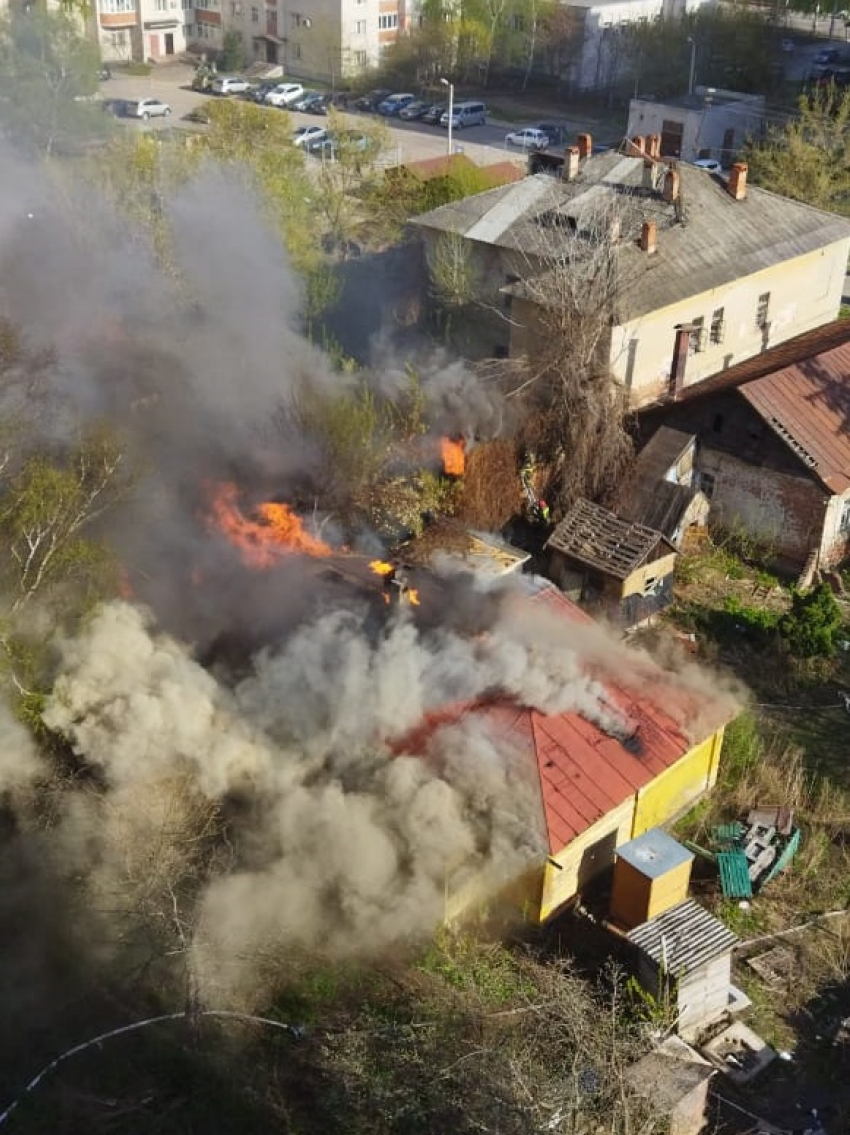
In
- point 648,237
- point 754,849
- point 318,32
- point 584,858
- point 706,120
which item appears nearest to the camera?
point 584,858

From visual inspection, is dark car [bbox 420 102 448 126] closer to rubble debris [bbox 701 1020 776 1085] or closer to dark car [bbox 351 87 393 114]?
dark car [bbox 351 87 393 114]

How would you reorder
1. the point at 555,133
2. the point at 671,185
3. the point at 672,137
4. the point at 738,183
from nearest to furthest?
1. the point at 671,185
2. the point at 738,183
3. the point at 672,137
4. the point at 555,133

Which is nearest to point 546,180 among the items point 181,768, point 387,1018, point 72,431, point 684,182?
point 684,182

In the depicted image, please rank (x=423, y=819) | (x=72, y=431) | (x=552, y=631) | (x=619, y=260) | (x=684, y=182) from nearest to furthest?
(x=423, y=819) < (x=552, y=631) < (x=72, y=431) < (x=619, y=260) < (x=684, y=182)

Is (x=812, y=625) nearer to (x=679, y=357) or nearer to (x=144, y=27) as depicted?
(x=679, y=357)

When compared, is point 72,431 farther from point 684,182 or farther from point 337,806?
point 684,182

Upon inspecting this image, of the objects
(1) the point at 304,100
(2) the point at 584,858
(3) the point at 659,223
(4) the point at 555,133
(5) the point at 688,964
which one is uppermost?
(3) the point at 659,223

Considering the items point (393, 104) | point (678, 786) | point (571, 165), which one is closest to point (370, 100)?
point (393, 104)
